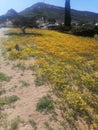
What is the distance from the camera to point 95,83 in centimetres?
1383

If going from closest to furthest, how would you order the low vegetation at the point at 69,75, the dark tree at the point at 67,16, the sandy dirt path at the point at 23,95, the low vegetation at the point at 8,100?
the sandy dirt path at the point at 23,95, the low vegetation at the point at 69,75, the low vegetation at the point at 8,100, the dark tree at the point at 67,16

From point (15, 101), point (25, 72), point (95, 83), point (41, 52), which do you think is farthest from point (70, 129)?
point (41, 52)

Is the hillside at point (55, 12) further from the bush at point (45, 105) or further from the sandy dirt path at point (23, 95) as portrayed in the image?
the bush at point (45, 105)

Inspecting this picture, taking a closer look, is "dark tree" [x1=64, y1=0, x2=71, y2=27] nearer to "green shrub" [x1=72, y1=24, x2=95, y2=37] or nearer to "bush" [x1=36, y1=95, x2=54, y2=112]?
"green shrub" [x1=72, y1=24, x2=95, y2=37]

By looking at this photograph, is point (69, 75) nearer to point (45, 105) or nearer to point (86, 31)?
point (45, 105)

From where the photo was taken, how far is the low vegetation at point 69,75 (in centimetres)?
1077

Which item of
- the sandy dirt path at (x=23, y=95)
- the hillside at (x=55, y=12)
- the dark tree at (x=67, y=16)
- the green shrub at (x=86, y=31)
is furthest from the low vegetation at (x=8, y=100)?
the hillside at (x=55, y=12)

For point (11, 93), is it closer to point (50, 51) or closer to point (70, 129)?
point (70, 129)

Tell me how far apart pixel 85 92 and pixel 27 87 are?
2323mm

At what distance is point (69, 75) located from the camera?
14750 mm

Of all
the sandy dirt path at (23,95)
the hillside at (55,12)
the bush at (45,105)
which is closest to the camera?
the sandy dirt path at (23,95)

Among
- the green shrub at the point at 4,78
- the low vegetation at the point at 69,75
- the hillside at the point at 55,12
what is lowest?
the hillside at the point at 55,12

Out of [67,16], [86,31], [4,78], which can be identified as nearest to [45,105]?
[4,78]

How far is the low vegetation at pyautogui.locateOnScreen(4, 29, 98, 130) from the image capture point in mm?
10766
